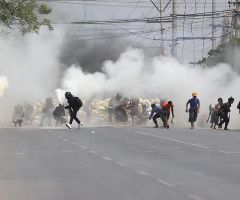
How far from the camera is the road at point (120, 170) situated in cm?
1109

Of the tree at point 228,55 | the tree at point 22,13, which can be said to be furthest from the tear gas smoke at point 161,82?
the tree at point 22,13

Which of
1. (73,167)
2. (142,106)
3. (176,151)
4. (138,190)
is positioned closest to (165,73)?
(142,106)

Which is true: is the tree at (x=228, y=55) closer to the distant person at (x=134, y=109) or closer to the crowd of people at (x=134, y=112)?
the crowd of people at (x=134, y=112)

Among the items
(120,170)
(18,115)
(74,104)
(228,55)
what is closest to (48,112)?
(18,115)

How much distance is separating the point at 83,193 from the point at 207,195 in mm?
1860

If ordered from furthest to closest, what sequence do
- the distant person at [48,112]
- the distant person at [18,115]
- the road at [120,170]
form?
the distant person at [48,112] < the distant person at [18,115] < the road at [120,170]

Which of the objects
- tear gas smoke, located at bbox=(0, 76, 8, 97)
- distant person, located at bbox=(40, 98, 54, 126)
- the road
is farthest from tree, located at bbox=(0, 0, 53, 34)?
tear gas smoke, located at bbox=(0, 76, 8, 97)

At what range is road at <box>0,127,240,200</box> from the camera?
11094 millimetres

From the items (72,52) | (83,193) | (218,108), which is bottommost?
(83,193)

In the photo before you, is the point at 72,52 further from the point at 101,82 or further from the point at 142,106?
the point at 142,106

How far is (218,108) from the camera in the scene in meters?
35.7

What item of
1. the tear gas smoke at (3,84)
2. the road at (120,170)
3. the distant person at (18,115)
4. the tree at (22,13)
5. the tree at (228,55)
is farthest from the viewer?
the tear gas smoke at (3,84)

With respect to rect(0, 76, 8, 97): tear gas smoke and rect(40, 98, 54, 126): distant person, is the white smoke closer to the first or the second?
rect(0, 76, 8, 97): tear gas smoke

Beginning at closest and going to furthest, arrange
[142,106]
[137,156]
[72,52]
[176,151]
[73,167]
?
[73,167] < [137,156] < [176,151] < [142,106] < [72,52]
